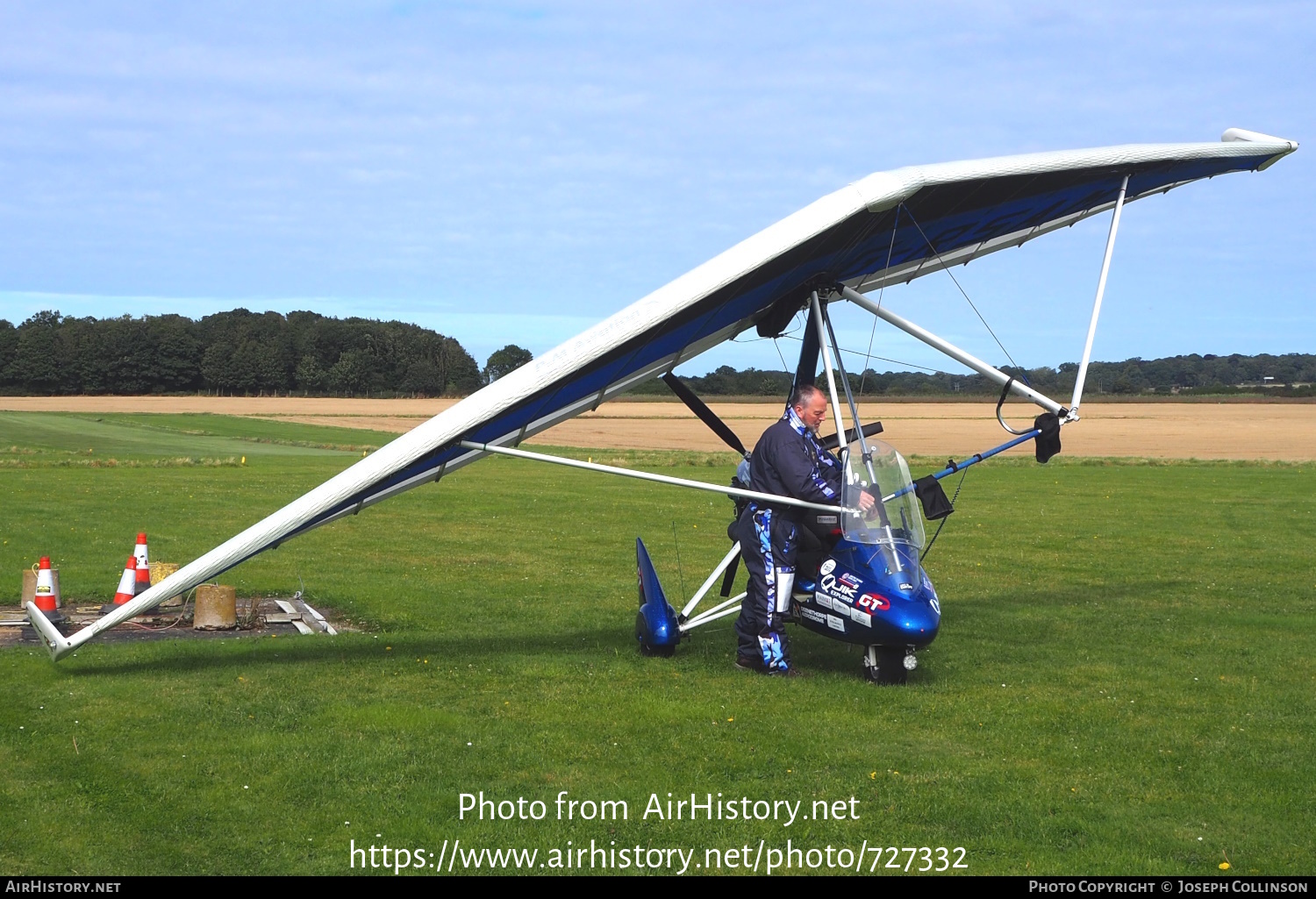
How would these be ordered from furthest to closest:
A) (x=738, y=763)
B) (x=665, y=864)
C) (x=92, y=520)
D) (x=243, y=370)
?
(x=243, y=370) < (x=92, y=520) < (x=738, y=763) < (x=665, y=864)

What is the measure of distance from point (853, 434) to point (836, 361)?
0.76 metres

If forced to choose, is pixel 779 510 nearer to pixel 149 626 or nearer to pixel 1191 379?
pixel 149 626

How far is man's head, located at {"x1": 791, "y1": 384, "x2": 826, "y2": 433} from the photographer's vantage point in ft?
30.7

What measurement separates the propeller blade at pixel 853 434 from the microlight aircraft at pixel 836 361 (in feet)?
0.09

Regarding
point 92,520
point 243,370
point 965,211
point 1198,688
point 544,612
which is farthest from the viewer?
point 243,370

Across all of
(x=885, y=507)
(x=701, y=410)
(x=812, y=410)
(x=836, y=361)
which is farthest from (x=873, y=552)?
(x=701, y=410)

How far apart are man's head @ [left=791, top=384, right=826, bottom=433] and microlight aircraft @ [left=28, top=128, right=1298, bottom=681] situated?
22cm

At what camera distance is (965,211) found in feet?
32.3

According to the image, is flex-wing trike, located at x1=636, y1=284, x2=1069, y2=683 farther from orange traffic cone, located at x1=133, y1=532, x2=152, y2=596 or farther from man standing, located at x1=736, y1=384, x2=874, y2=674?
orange traffic cone, located at x1=133, y1=532, x2=152, y2=596

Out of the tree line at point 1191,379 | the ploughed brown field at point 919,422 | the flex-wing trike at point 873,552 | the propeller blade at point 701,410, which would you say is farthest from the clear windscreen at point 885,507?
the tree line at point 1191,379

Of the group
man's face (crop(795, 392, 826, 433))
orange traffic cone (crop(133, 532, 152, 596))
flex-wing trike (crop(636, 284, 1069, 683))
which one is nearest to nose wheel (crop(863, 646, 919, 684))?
flex-wing trike (crop(636, 284, 1069, 683))

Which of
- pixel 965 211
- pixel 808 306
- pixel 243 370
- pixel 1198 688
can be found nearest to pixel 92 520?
pixel 808 306
